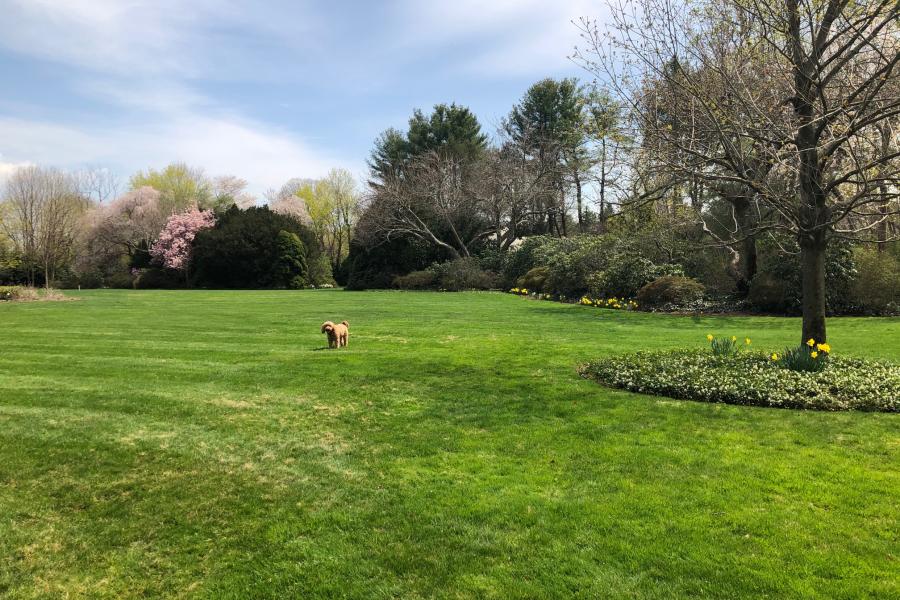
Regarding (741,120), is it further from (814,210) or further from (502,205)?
(502,205)

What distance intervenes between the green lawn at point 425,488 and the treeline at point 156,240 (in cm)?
2459

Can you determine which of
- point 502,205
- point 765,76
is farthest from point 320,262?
Answer: point 765,76

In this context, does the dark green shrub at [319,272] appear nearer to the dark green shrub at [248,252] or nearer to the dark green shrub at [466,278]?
the dark green shrub at [248,252]

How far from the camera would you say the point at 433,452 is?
4539mm

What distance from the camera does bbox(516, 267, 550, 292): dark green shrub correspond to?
2270 centimetres

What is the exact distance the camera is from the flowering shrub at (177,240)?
36.4 meters

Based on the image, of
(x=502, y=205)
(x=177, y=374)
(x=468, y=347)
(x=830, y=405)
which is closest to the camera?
(x=830, y=405)

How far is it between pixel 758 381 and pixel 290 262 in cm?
3103

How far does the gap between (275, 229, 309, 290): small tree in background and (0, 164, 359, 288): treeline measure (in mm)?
60

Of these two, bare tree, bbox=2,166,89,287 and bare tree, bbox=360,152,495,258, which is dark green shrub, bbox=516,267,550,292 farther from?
bare tree, bbox=2,166,89,287

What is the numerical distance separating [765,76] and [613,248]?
1290 cm

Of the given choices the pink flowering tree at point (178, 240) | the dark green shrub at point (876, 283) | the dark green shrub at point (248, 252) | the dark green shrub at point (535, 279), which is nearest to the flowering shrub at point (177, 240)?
the pink flowering tree at point (178, 240)

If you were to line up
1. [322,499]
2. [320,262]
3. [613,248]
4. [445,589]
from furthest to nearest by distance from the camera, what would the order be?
1. [320,262]
2. [613,248]
3. [322,499]
4. [445,589]

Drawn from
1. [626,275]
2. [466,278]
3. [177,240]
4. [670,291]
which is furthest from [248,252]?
[670,291]
